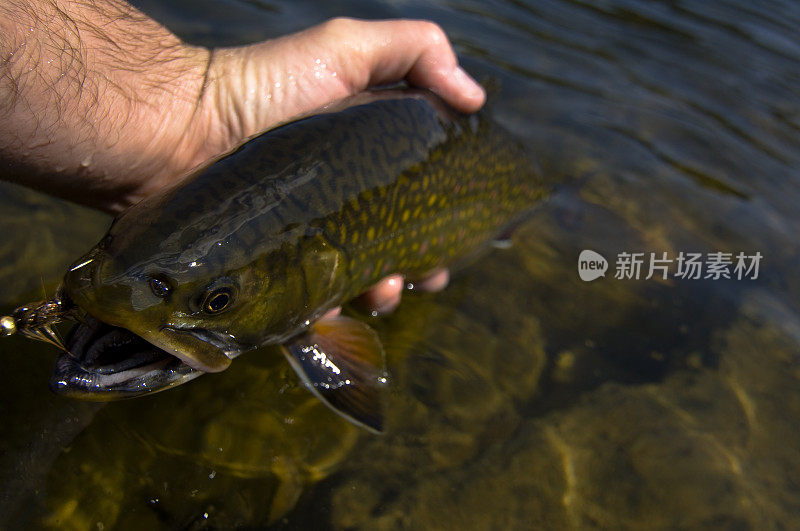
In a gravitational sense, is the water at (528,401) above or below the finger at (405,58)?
below

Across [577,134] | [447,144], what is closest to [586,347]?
[447,144]

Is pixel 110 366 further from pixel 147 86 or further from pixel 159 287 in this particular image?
pixel 147 86

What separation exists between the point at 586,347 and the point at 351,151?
6.32 ft

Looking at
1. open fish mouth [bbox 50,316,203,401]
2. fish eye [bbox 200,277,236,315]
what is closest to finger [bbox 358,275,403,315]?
fish eye [bbox 200,277,236,315]

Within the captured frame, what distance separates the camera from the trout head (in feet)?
6.72

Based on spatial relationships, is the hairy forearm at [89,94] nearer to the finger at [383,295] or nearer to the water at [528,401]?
the water at [528,401]

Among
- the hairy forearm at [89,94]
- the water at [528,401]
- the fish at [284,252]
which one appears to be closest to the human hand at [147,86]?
the hairy forearm at [89,94]

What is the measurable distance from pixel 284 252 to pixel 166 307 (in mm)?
469

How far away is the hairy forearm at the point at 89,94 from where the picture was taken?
8.64ft

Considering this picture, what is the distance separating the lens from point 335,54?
341 cm

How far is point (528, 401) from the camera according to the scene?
3418 millimetres

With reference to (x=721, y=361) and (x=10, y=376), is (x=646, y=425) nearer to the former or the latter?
(x=721, y=361)

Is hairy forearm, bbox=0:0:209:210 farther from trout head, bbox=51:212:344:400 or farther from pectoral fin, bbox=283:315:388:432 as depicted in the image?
pectoral fin, bbox=283:315:388:432

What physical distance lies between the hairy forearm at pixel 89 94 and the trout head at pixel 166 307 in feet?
2.94
